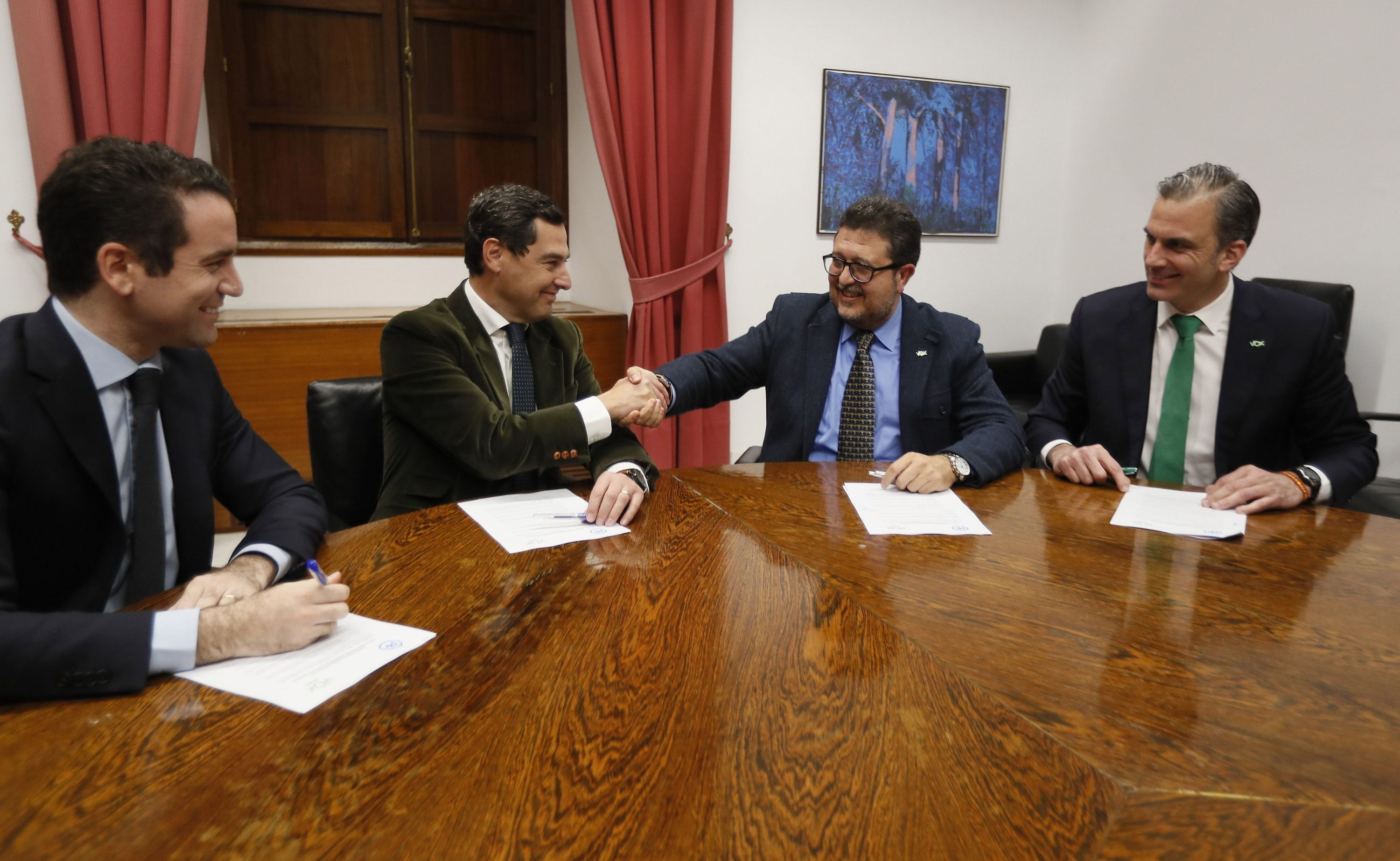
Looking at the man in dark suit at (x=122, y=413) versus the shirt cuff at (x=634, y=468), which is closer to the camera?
the man in dark suit at (x=122, y=413)

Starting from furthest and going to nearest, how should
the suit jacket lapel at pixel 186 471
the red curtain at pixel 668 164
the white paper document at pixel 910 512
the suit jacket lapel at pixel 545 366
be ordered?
the red curtain at pixel 668 164
the suit jacket lapel at pixel 545 366
the white paper document at pixel 910 512
the suit jacket lapel at pixel 186 471

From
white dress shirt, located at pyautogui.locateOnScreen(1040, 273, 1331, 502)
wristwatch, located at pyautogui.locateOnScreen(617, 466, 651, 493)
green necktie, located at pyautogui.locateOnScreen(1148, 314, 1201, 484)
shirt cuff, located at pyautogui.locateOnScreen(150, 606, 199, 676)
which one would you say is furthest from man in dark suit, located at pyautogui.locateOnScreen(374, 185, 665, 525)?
green necktie, located at pyautogui.locateOnScreen(1148, 314, 1201, 484)

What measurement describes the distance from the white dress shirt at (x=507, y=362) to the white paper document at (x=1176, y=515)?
3.46 feet

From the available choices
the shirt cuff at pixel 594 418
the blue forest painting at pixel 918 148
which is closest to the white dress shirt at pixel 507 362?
the shirt cuff at pixel 594 418

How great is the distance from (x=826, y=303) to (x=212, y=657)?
1.86 m

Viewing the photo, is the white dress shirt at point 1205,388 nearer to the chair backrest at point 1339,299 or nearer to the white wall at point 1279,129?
the chair backrest at point 1339,299

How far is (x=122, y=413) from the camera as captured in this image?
1.44 m

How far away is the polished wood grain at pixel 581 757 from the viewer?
31.8 inches

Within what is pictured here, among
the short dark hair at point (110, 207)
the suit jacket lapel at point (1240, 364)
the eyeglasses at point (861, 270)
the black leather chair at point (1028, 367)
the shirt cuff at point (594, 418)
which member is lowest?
the black leather chair at point (1028, 367)

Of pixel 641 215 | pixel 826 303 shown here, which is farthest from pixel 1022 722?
pixel 641 215

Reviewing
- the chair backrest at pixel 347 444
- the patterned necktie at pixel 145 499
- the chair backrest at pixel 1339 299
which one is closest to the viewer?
the patterned necktie at pixel 145 499

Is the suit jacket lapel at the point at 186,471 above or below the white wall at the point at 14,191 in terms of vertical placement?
below

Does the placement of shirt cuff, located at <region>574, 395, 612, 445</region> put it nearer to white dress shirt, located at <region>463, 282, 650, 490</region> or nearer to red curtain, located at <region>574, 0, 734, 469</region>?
white dress shirt, located at <region>463, 282, 650, 490</region>

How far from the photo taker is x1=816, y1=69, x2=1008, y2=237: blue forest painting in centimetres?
433
